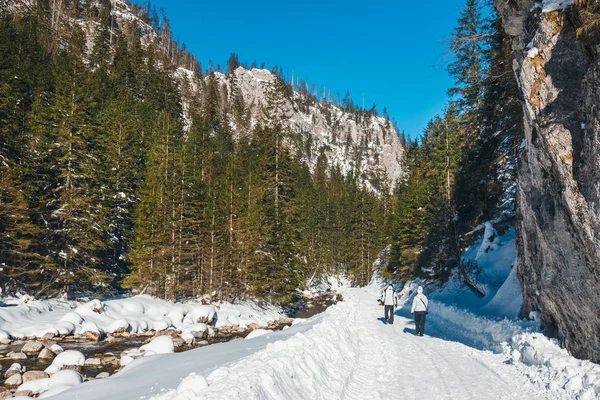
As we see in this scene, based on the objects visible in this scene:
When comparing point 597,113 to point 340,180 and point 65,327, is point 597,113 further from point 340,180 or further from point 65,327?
point 340,180

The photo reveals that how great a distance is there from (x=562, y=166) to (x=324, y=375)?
25.2 ft

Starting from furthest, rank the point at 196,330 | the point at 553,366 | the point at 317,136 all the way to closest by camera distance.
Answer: the point at 317,136
the point at 196,330
the point at 553,366

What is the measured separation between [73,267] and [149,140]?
21.9 m

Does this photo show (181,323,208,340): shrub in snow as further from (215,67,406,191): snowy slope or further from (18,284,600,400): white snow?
(215,67,406,191): snowy slope

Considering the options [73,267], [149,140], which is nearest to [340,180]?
[149,140]

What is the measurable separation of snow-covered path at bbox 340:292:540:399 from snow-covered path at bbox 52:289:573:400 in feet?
0.06

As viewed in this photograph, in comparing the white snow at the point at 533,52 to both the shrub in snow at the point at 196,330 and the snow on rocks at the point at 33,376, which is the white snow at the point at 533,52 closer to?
the snow on rocks at the point at 33,376

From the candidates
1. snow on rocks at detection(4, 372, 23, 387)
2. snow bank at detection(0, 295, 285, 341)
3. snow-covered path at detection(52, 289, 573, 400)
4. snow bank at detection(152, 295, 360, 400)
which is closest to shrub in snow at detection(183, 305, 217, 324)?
snow bank at detection(0, 295, 285, 341)

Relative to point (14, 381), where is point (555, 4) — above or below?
above

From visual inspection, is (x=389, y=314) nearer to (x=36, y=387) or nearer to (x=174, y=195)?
(x=36, y=387)

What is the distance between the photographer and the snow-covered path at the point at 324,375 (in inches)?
226

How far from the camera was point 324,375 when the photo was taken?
7.95 meters

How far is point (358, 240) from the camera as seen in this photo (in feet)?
216

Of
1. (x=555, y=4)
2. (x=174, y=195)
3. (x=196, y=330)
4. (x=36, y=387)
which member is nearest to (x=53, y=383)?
(x=36, y=387)
